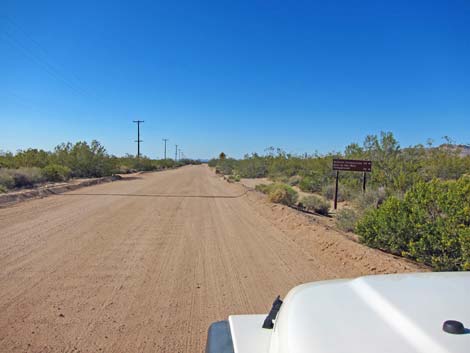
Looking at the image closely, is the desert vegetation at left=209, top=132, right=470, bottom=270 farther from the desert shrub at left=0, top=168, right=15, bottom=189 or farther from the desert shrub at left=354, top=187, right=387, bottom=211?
the desert shrub at left=0, top=168, right=15, bottom=189

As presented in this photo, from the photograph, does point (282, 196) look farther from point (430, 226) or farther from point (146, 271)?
point (146, 271)

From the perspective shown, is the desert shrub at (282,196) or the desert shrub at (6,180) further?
the desert shrub at (6,180)

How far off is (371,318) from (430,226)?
242 inches

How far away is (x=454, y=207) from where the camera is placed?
6.66 metres

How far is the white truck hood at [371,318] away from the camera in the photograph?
1440mm

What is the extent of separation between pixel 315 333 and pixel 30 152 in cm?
3742

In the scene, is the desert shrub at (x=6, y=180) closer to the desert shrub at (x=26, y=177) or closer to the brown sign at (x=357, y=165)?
the desert shrub at (x=26, y=177)

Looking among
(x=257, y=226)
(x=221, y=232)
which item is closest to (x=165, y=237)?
(x=221, y=232)

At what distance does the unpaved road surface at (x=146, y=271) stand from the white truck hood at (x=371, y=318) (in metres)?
2.35

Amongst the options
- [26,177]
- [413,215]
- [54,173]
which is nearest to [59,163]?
[54,173]

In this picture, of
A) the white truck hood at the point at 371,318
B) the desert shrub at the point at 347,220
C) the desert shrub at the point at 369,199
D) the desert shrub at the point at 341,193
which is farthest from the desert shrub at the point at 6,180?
the white truck hood at the point at 371,318

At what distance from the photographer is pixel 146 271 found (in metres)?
6.48

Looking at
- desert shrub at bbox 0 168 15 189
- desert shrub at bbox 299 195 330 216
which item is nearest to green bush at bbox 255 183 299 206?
desert shrub at bbox 299 195 330 216

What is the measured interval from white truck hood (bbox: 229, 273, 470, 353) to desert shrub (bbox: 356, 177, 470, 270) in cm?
476
